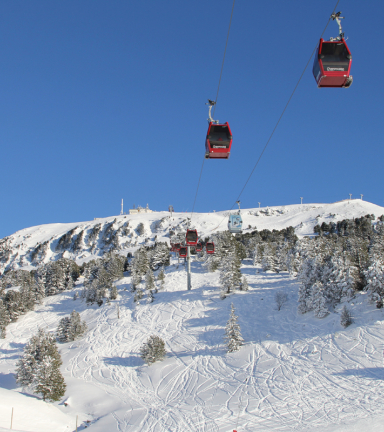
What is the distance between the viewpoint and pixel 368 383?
2834cm

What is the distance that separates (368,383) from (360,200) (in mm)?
175519

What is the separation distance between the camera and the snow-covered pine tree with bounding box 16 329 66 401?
3397 centimetres

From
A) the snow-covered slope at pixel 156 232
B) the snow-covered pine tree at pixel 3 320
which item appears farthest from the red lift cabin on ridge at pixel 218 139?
the snow-covered slope at pixel 156 232

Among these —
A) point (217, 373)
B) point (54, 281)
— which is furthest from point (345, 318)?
A: point (54, 281)

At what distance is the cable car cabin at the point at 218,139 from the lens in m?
16.7

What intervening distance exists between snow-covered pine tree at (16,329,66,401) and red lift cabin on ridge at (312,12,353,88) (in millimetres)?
34418

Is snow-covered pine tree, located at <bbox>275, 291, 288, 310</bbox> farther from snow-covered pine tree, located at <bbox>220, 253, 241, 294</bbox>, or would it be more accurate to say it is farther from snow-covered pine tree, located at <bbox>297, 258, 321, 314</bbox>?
snow-covered pine tree, located at <bbox>220, 253, 241, 294</bbox>

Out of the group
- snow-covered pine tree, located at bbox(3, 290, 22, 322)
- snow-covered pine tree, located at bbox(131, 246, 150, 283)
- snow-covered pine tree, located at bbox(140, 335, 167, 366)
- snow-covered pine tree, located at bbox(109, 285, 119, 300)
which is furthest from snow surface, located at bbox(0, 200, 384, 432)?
snow-covered pine tree, located at bbox(131, 246, 150, 283)

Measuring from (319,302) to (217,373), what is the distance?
16120mm

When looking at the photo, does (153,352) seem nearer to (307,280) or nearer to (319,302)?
(319,302)

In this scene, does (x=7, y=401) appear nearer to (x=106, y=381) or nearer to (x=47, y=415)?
(x=47, y=415)

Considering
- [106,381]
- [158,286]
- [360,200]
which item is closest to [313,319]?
[106,381]

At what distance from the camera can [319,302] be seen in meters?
44.8

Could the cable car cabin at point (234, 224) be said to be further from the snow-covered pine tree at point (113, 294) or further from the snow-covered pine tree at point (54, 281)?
the snow-covered pine tree at point (54, 281)
